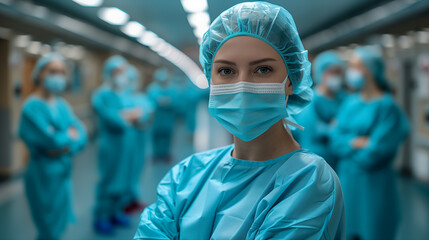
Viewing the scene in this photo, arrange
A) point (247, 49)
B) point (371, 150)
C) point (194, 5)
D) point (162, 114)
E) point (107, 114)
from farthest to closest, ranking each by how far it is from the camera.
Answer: point (162, 114), point (107, 114), point (371, 150), point (194, 5), point (247, 49)

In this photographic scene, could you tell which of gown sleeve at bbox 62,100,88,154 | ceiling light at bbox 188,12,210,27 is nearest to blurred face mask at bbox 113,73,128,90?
gown sleeve at bbox 62,100,88,154

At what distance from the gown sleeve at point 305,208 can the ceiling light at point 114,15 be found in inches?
77.9

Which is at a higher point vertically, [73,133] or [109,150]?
[73,133]

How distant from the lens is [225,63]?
4.02 feet

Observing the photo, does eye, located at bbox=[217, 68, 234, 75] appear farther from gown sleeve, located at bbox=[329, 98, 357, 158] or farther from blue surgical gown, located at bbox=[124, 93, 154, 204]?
blue surgical gown, located at bbox=[124, 93, 154, 204]

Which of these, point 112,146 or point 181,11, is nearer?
point 181,11

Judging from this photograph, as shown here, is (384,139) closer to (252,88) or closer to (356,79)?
(356,79)

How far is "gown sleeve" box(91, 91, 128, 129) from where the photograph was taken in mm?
4000

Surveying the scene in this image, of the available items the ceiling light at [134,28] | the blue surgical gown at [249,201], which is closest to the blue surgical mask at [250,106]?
the blue surgical gown at [249,201]

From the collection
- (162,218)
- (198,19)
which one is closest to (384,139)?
(198,19)

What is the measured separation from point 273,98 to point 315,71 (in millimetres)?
3378

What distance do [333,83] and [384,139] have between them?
1.25 m

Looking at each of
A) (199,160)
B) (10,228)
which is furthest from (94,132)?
(199,160)

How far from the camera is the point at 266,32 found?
1188mm
